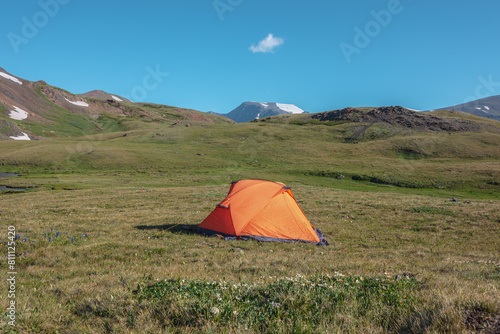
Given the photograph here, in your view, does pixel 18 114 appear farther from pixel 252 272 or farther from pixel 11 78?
pixel 252 272

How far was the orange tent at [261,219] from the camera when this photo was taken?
553 inches

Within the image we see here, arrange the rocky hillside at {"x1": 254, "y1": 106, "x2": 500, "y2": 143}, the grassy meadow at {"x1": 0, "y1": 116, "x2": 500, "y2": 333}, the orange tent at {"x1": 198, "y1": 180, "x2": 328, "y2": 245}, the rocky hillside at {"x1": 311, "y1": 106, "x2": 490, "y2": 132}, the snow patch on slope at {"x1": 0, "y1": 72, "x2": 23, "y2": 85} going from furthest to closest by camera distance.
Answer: the snow patch on slope at {"x1": 0, "y1": 72, "x2": 23, "y2": 85} → the rocky hillside at {"x1": 311, "y1": 106, "x2": 490, "y2": 132} → the rocky hillside at {"x1": 254, "y1": 106, "x2": 500, "y2": 143} → the orange tent at {"x1": 198, "y1": 180, "x2": 328, "y2": 245} → the grassy meadow at {"x1": 0, "y1": 116, "x2": 500, "y2": 333}

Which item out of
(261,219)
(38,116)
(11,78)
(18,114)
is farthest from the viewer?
(11,78)

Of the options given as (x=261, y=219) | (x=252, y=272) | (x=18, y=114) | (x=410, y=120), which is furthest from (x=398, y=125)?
(x=18, y=114)

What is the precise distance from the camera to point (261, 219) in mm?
14383

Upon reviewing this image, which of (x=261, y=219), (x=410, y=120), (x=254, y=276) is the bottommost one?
(x=254, y=276)

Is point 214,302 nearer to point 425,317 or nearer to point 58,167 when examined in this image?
point 425,317

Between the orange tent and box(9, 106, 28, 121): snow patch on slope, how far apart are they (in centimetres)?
17556

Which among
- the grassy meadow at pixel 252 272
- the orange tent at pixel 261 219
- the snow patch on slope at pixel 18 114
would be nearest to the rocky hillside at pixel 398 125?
the grassy meadow at pixel 252 272

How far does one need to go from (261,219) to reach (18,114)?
187886mm

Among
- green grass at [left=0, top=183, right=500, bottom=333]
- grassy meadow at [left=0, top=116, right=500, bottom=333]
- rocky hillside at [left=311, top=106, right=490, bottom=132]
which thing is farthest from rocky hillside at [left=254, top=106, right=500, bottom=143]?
green grass at [left=0, top=183, right=500, bottom=333]

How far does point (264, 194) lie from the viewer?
Answer: 15344mm

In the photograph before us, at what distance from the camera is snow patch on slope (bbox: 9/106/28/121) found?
461 feet

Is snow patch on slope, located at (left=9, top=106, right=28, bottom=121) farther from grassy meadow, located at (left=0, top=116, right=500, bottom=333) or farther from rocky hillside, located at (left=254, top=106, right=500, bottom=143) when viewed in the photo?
rocky hillside, located at (left=254, top=106, right=500, bottom=143)
